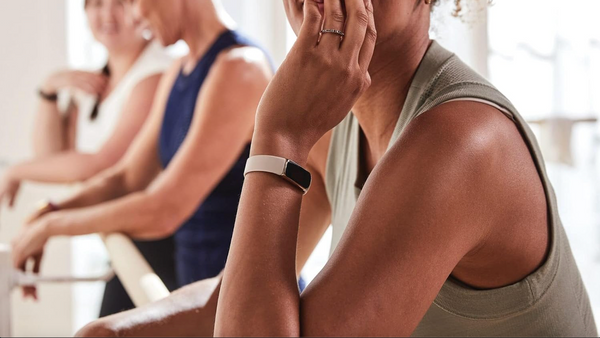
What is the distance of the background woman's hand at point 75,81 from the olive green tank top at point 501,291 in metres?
1.85

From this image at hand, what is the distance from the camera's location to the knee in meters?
0.61

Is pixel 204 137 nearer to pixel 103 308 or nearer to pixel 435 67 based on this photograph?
pixel 103 308

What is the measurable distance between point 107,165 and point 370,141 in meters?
1.52

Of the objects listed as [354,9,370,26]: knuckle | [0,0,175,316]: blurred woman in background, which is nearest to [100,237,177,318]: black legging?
[0,0,175,316]: blurred woman in background

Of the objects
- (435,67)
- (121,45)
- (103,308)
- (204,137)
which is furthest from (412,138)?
(121,45)

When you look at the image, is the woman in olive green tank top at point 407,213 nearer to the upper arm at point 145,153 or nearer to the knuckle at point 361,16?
the knuckle at point 361,16

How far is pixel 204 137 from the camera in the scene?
1460 mm

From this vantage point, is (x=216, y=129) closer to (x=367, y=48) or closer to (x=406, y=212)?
(x=367, y=48)

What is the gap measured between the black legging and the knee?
1.12 meters

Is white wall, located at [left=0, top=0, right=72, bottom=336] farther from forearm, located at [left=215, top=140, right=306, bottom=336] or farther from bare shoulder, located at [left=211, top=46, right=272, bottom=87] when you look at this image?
forearm, located at [left=215, top=140, right=306, bottom=336]

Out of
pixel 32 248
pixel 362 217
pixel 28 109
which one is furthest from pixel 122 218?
pixel 28 109

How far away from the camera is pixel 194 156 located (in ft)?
4.82

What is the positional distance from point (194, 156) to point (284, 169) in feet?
3.24

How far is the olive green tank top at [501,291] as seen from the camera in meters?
0.54
